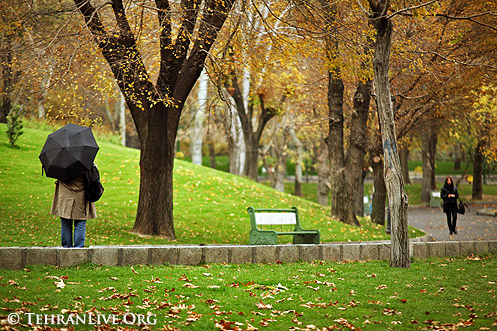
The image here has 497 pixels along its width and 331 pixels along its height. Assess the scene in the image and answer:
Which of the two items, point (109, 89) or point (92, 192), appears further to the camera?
point (109, 89)

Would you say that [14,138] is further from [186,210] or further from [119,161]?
[186,210]

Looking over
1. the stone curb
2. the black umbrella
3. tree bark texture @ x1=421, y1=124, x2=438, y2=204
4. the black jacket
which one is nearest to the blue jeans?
the stone curb

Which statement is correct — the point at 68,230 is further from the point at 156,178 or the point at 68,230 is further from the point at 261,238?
the point at 261,238

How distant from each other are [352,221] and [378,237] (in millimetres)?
2364

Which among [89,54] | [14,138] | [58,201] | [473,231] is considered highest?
[89,54]

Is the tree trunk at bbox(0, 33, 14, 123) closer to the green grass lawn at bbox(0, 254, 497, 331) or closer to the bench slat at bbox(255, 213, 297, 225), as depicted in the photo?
the green grass lawn at bbox(0, 254, 497, 331)

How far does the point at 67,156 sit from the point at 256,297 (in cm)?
369

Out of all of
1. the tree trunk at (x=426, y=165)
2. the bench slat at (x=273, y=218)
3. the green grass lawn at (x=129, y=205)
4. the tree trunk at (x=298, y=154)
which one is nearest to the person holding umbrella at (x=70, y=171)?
the green grass lawn at (x=129, y=205)

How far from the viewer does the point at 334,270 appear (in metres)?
9.64

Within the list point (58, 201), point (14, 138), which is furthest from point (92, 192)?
point (14, 138)

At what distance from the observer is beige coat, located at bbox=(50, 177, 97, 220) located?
29.0ft

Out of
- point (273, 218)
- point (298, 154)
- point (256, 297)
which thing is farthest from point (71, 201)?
point (298, 154)

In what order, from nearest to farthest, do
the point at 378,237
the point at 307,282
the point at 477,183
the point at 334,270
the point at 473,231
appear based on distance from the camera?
the point at 307,282 → the point at 334,270 → the point at 378,237 → the point at 473,231 → the point at 477,183

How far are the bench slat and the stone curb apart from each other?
1.49 metres
